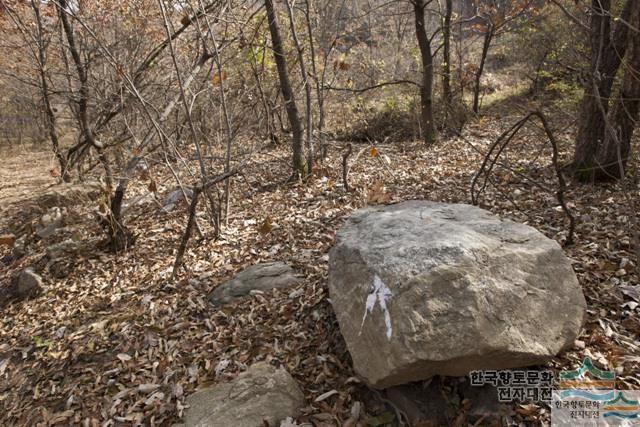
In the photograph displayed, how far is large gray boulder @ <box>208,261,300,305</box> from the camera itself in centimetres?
321

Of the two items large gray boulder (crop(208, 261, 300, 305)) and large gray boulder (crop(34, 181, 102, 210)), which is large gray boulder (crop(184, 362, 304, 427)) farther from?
large gray boulder (crop(34, 181, 102, 210))

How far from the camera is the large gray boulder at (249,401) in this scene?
7.20 ft

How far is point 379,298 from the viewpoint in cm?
199

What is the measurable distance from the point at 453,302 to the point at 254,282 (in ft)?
6.10

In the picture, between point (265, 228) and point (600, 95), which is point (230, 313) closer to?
point (265, 228)

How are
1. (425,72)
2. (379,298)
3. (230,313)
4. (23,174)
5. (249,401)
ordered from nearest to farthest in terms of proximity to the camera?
(379,298)
(249,401)
(230,313)
(425,72)
(23,174)

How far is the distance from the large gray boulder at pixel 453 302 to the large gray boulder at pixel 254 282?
3.28 feet

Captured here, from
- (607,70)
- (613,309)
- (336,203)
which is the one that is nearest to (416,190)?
(336,203)

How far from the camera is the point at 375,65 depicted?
423 inches

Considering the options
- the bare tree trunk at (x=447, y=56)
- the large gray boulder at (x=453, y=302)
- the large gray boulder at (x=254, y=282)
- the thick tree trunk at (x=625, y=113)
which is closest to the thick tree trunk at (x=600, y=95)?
the thick tree trunk at (x=625, y=113)

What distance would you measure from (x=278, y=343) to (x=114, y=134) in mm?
5849

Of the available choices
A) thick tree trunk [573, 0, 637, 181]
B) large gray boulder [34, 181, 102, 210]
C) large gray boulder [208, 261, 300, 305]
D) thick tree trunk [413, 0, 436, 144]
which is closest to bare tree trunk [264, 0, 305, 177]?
large gray boulder [208, 261, 300, 305]

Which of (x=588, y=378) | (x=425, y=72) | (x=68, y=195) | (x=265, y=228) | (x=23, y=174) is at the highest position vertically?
(x=425, y=72)

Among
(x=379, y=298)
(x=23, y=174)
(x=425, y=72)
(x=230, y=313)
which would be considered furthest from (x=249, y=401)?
(x=23, y=174)
